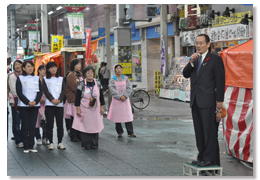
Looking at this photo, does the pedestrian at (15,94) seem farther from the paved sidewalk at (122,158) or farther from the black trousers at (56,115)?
the black trousers at (56,115)

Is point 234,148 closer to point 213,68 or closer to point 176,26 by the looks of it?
point 213,68

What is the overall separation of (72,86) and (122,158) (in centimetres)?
243

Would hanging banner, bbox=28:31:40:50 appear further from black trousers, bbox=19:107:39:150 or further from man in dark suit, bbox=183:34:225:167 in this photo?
man in dark suit, bbox=183:34:225:167

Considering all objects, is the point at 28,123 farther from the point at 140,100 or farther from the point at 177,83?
the point at 177,83

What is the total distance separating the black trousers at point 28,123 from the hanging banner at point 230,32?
10433 mm

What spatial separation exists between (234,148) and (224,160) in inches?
10.5

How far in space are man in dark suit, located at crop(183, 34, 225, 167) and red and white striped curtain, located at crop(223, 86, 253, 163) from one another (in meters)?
1.26

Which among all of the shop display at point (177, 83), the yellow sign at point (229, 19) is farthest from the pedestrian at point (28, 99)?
the shop display at point (177, 83)

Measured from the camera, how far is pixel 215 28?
18.5m

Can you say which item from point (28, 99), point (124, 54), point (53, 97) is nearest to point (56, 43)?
point (124, 54)

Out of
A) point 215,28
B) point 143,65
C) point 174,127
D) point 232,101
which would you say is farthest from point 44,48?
point 232,101

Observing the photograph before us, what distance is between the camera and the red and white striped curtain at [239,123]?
7.03 metres

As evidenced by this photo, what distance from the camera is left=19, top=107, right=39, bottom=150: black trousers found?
8.13 meters

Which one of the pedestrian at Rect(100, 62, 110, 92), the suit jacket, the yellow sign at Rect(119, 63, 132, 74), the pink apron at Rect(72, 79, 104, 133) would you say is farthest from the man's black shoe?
the pedestrian at Rect(100, 62, 110, 92)
